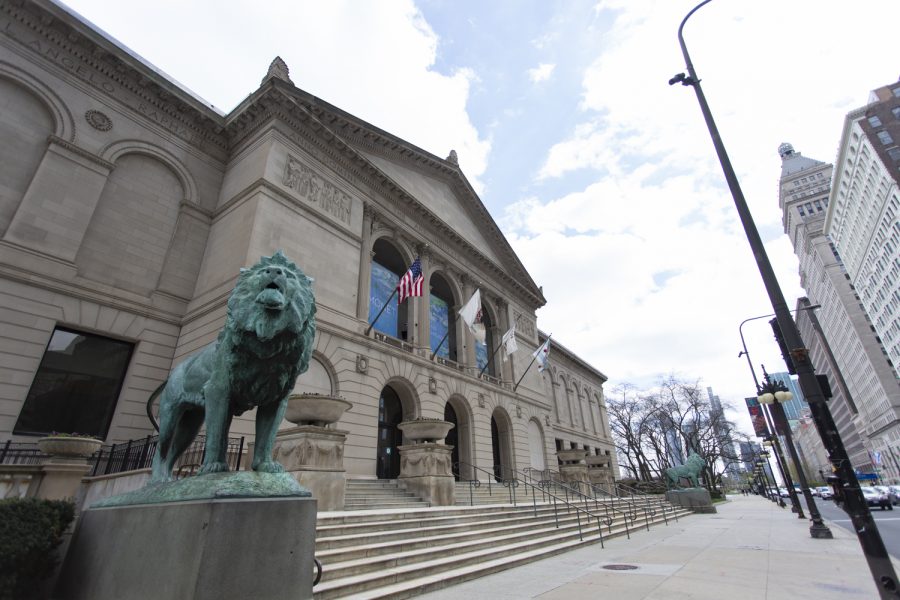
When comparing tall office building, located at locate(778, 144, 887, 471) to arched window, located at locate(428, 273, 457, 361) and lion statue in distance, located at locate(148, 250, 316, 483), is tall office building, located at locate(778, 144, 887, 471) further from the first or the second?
lion statue in distance, located at locate(148, 250, 316, 483)

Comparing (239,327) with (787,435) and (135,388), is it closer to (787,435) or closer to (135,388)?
(135,388)

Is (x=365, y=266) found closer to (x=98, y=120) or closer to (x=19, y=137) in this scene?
(x=98, y=120)

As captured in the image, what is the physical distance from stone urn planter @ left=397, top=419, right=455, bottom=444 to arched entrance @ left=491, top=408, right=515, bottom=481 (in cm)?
1216

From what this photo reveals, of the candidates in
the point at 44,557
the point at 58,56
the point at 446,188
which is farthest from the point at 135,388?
the point at 446,188

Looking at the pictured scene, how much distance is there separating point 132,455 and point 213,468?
1065 cm

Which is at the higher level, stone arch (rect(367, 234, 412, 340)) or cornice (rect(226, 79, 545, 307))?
cornice (rect(226, 79, 545, 307))

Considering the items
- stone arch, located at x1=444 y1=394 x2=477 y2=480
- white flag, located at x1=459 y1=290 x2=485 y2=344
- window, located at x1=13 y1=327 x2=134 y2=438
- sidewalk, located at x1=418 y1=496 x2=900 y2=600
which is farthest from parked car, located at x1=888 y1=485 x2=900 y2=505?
window, located at x1=13 y1=327 x2=134 y2=438

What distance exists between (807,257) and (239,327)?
145m

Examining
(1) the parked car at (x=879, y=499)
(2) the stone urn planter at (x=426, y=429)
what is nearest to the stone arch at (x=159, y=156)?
(2) the stone urn planter at (x=426, y=429)

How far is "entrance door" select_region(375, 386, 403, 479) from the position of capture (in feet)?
66.6

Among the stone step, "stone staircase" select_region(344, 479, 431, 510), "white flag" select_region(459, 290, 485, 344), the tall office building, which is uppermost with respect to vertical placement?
the tall office building

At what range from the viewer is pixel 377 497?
1369cm

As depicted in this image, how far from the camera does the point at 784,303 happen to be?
6.86 m

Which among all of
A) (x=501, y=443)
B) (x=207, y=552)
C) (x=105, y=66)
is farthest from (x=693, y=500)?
(x=105, y=66)
